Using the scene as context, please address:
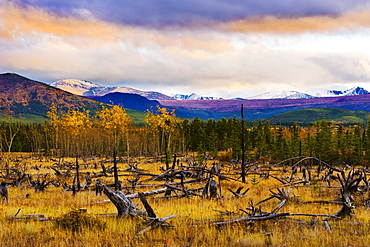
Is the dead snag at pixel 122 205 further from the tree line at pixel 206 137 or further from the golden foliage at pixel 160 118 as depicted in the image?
the golden foliage at pixel 160 118

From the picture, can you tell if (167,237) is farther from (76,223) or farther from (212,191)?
(212,191)

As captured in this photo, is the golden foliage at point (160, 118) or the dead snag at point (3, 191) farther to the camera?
the golden foliage at point (160, 118)

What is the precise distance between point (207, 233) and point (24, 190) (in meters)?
18.0

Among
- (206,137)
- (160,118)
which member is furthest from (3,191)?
(206,137)

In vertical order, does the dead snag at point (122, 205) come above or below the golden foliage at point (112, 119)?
below

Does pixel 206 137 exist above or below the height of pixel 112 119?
below

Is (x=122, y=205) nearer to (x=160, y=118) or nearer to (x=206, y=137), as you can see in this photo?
(x=160, y=118)

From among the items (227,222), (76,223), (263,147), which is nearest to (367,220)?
(227,222)

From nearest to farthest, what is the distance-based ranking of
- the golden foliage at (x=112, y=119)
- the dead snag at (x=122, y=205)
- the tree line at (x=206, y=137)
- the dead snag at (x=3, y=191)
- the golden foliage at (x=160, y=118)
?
the dead snag at (x=122, y=205) → the dead snag at (x=3, y=191) → the golden foliage at (x=112, y=119) → the tree line at (x=206, y=137) → the golden foliage at (x=160, y=118)

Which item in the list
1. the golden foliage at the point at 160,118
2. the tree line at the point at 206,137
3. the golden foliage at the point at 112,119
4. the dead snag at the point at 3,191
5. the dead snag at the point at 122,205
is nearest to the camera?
the dead snag at the point at 122,205

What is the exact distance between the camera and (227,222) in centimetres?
895

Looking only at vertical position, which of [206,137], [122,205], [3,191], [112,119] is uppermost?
[112,119]

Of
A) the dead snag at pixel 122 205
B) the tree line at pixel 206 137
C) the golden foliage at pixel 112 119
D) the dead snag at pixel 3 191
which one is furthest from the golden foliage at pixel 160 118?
the dead snag at pixel 122 205

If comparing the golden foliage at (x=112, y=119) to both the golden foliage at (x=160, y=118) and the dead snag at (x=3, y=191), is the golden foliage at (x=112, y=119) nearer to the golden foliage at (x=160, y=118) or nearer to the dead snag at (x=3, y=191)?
the golden foliage at (x=160, y=118)
